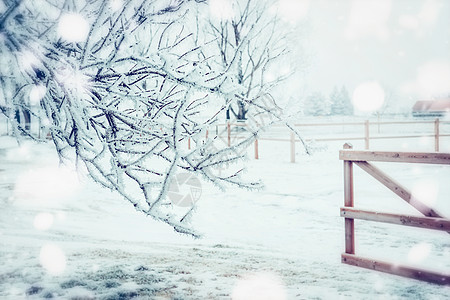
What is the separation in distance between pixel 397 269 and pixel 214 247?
7.33 ft

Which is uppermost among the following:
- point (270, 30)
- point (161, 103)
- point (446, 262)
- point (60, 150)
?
point (270, 30)

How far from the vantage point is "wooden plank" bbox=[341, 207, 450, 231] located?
12.3ft

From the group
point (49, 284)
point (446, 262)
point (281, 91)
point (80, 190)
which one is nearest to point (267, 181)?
point (80, 190)

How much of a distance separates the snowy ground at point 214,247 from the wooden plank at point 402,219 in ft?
1.45

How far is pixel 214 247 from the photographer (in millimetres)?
5113

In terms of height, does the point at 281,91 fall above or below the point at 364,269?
above

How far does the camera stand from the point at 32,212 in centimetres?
689

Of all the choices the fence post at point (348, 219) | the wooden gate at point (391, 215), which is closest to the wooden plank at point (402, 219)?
the wooden gate at point (391, 215)

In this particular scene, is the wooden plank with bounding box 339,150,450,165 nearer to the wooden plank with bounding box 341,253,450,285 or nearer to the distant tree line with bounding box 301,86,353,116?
the wooden plank with bounding box 341,253,450,285

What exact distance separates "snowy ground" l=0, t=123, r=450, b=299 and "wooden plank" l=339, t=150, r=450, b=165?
1083 mm

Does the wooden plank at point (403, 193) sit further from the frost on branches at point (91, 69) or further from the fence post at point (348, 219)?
the frost on branches at point (91, 69)

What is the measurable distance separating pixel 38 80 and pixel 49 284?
205 cm

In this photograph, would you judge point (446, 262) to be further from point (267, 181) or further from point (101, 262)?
point (267, 181)

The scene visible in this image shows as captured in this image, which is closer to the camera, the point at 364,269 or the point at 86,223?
the point at 364,269
